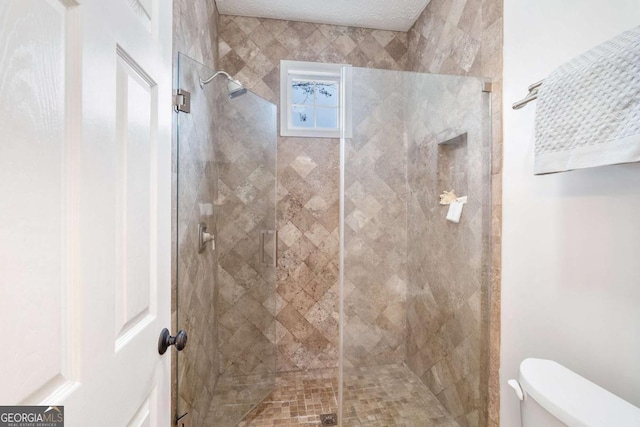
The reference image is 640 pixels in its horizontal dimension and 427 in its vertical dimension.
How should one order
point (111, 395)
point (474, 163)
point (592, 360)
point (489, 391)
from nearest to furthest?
Answer: point (111, 395) → point (592, 360) → point (489, 391) → point (474, 163)

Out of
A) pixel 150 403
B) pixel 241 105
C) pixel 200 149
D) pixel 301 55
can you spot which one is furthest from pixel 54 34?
pixel 301 55

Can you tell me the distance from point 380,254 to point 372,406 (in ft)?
2.88

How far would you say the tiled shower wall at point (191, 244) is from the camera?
1.23 metres

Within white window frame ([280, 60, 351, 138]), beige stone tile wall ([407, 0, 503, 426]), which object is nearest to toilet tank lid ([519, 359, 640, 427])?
beige stone tile wall ([407, 0, 503, 426])

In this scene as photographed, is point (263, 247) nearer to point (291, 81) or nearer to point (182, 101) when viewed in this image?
point (182, 101)

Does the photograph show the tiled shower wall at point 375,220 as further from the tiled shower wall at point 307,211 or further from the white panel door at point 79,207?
the white panel door at point 79,207

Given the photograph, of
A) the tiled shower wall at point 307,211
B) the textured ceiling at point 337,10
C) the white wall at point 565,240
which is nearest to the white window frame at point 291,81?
the tiled shower wall at point 307,211

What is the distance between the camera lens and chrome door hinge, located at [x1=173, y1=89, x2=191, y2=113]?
4.11 feet

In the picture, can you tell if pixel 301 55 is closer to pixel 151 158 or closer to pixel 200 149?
pixel 200 149

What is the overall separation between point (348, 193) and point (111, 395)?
4.27 ft

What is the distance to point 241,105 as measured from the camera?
179 cm

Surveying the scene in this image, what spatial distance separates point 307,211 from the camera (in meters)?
2.29

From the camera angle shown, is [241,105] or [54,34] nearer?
[54,34]

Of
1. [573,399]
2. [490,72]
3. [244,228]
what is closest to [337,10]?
[490,72]
